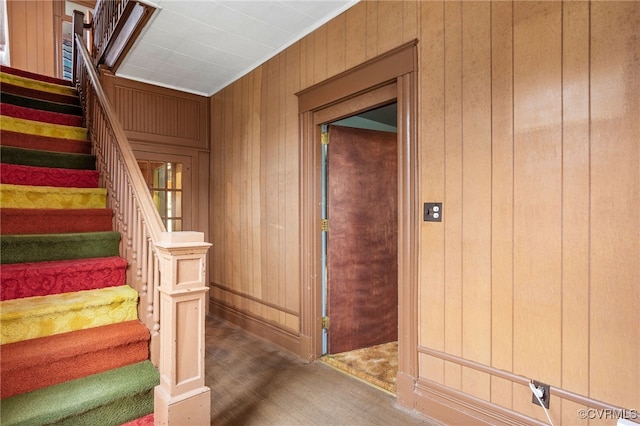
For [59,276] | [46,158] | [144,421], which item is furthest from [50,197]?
[144,421]

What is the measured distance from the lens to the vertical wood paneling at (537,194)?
1669 millimetres

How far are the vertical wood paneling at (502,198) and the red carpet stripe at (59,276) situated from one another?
7.16 ft

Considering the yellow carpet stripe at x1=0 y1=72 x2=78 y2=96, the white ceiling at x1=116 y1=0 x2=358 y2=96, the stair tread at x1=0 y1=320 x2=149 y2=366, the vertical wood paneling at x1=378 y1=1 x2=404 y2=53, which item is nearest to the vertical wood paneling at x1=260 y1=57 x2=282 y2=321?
the white ceiling at x1=116 y1=0 x2=358 y2=96

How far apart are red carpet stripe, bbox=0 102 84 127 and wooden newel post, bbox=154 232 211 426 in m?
2.31

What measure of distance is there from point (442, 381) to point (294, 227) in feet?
5.61

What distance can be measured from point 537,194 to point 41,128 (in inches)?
142

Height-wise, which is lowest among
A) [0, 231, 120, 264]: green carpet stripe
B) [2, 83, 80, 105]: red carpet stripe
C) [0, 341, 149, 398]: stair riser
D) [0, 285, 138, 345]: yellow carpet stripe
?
[0, 341, 149, 398]: stair riser

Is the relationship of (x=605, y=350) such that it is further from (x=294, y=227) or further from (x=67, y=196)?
(x=67, y=196)

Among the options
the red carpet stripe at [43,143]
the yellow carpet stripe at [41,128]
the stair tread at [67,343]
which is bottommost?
the stair tread at [67,343]

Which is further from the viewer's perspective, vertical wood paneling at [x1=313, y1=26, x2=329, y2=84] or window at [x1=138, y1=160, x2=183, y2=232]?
window at [x1=138, y1=160, x2=183, y2=232]

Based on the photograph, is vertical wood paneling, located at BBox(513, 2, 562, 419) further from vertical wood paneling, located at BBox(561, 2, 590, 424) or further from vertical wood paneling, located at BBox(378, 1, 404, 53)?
vertical wood paneling, located at BBox(378, 1, 404, 53)

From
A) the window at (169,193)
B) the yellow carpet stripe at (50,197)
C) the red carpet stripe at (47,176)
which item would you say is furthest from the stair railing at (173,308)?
the window at (169,193)

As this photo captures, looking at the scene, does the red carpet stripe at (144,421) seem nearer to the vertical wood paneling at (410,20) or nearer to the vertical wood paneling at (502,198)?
the vertical wood paneling at (502,198)

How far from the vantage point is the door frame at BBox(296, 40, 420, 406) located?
227 cm
